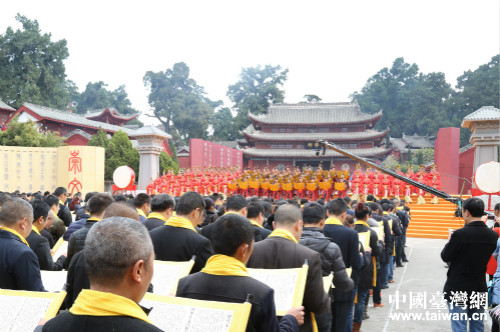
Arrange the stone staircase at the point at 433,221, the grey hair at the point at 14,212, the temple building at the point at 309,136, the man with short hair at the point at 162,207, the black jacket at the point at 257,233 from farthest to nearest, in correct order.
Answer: the temple building at the point at 309,136
the stone staircase at the point at 433,221
the man with short hair at the point at 162,207
the black jacket at the point at 257,233
the grey hair at the point at 14,212

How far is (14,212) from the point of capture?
3.07 m

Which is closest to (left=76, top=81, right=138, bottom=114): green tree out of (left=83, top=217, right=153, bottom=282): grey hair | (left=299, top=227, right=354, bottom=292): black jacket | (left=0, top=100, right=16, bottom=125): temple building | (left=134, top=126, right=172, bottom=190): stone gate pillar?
(left=0, top=100, right=16, bottom=125): temple building

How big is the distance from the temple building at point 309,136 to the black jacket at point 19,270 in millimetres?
31192

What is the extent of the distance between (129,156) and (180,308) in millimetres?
22803

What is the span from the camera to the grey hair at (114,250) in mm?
1415

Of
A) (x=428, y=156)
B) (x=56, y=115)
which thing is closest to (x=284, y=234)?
(x=56, y=115)

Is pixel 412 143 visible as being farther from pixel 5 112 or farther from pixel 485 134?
pixel 5 112

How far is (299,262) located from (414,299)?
A: 5086mm

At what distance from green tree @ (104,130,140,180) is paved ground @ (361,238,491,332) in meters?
16.1

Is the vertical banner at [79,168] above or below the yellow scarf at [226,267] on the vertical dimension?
above

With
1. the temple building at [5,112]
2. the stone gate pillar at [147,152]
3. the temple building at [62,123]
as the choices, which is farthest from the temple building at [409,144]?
the temple building at [5,112]

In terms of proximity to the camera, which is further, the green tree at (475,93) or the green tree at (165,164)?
the green tree at (475,93)

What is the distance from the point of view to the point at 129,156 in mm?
23859

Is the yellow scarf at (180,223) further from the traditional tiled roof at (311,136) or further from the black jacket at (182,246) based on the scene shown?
the traditional tiled roof at (311,136)
